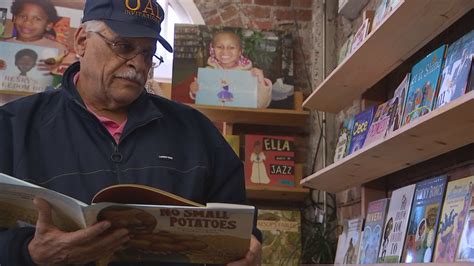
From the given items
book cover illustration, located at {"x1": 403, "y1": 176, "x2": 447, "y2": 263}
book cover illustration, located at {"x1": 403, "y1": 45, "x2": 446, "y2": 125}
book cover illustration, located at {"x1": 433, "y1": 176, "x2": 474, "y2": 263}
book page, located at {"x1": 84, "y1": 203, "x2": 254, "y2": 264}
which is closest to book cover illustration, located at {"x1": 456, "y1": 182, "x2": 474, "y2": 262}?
book cover illustration, located at {"x1": 433, "y1": 176, "x2": 474, "y2": 263}

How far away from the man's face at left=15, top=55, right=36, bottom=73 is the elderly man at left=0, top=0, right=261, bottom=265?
177 cm

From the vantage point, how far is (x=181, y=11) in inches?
137

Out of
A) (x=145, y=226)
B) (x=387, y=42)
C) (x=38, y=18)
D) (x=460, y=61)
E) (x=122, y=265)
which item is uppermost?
(x=38, y=18)

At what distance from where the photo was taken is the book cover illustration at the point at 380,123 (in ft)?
6.64

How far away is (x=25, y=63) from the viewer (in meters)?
3.04

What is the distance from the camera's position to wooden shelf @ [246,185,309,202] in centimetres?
297

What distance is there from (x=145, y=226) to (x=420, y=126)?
0.88m

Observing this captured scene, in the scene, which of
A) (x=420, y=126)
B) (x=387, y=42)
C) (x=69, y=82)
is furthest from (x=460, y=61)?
(x=69, y=82)

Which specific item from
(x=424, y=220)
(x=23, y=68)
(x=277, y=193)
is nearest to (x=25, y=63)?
(x=23, y=68)

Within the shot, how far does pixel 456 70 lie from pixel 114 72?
914mm

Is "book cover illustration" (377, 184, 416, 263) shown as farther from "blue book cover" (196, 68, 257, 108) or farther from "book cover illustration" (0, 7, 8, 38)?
"book cover illustration" (0, 7, 8, 38)

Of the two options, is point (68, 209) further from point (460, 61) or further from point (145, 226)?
point (460, 61)

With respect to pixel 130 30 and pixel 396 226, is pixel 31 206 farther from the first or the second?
pixel 396 226

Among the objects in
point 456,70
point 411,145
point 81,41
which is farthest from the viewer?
point 411,145
